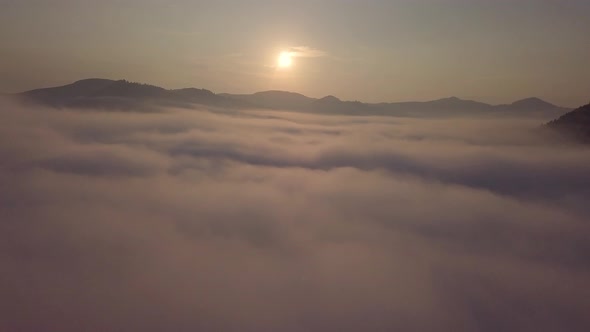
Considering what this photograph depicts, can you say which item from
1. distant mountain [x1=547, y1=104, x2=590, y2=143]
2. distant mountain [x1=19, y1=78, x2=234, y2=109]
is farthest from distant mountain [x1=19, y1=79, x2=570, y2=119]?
distant mountain [x1=547, y1=104, x2=590, y2=143]

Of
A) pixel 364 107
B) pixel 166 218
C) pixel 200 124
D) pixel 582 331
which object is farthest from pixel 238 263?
pixel 364 107

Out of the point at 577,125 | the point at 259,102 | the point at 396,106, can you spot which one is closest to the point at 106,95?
the point at 259,102

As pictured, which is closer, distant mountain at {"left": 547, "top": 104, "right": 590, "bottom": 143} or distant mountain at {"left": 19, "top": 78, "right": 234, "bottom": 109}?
distant mountain at {"left": 547, "top": 104, "right": 590, "bottom": 143}

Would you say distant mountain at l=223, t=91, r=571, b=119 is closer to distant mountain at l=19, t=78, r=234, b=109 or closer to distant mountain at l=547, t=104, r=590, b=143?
distant mountain at l=19, t=78, r=234, b=109

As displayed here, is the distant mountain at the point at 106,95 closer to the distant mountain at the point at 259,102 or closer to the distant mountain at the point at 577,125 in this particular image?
the distant mountain at the point at 259,102

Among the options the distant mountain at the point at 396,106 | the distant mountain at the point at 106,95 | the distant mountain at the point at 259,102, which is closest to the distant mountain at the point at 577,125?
the distant mountain at the point at 259,102

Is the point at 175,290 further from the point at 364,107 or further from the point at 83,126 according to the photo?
the point at 364,107
